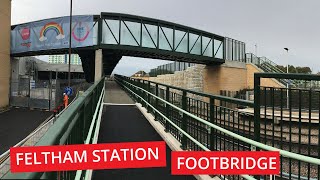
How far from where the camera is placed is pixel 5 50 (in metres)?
37.8

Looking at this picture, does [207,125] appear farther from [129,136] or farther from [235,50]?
[235,50]

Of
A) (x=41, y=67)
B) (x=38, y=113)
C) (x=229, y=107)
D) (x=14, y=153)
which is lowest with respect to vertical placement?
(x=38, y=113)

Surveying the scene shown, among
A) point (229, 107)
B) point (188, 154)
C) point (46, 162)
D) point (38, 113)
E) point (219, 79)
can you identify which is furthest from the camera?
point (219, 79)

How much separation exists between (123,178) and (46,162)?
284 centimetres

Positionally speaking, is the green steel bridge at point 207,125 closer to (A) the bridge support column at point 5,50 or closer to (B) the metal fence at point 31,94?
(B) the metal fence at point 31,94

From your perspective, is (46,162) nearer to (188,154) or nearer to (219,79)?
(188,154)

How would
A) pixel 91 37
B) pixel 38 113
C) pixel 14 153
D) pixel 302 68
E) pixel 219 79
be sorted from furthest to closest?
pixel 302 68, pixel 219 79, pixel 91 37, pixel 38 113, pixel 14 153

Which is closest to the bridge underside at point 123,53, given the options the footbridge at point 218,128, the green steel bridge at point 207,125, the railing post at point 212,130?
the green steel bridge at point 207,125

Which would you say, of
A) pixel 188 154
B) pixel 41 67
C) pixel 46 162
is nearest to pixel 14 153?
pixel 46 162

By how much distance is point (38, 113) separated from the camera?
3322 centimetres

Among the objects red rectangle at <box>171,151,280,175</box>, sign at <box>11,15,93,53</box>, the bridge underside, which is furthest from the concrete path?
sign at <box>11,15,93,53</box>

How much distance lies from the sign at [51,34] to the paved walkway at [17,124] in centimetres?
826

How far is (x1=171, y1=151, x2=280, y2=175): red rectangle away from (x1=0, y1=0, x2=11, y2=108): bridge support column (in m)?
37.0

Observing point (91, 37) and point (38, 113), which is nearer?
point (38, 113)
